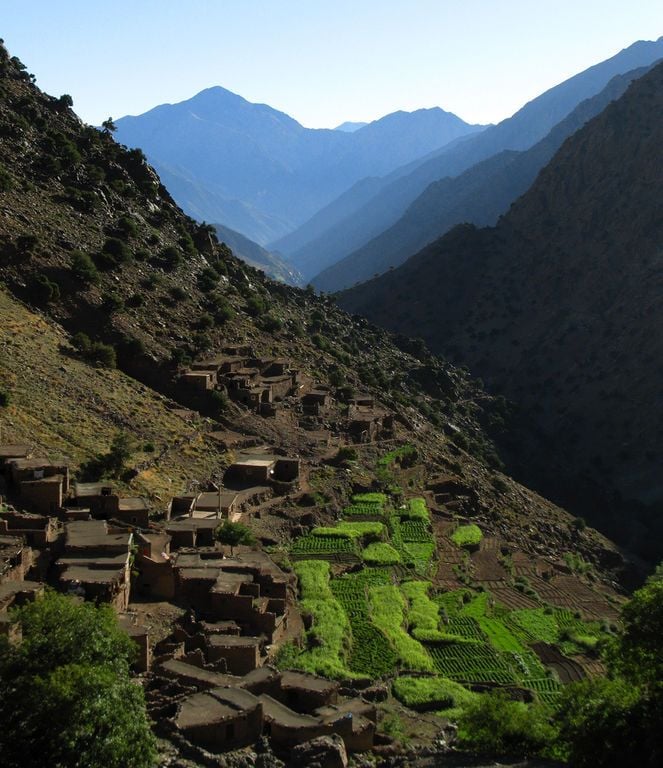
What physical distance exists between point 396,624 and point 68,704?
1248 cm

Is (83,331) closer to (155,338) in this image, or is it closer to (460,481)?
(155,338)

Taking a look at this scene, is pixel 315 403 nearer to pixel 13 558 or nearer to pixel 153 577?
pixel 153 577

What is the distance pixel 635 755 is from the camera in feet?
47.5

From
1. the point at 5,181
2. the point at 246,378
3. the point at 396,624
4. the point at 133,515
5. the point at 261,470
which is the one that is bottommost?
the point at 396,624

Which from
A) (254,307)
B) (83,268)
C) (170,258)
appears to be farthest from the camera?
(254,307)

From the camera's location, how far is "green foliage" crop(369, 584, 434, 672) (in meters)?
21.8

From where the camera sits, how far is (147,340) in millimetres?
39562

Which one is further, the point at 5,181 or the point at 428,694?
the point at 5,181

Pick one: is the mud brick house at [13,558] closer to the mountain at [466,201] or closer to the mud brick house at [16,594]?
the mud brick house at [16,594]

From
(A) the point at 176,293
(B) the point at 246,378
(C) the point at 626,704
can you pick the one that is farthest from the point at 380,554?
(A) the point at 176,293

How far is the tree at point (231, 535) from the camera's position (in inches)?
971

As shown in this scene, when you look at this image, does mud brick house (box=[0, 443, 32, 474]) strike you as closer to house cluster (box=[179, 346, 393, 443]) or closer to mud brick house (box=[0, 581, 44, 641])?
mud brick house (box=[0, 581, 44, 641])

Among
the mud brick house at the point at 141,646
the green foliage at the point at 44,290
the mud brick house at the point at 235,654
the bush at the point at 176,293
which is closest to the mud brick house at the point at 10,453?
the mud brick house at the point at 141,646

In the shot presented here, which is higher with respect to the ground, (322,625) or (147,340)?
(147,340)
